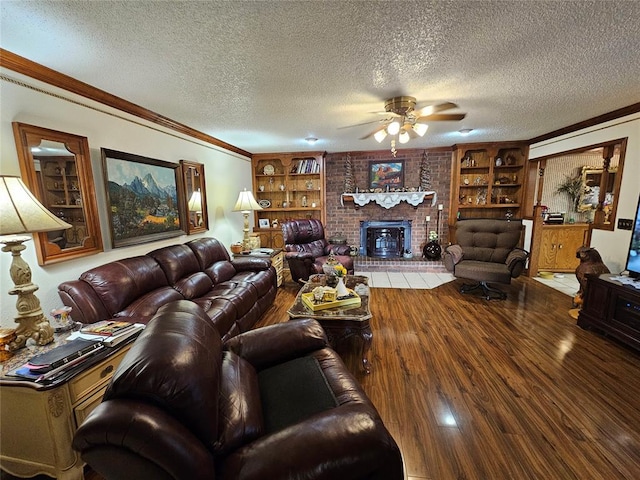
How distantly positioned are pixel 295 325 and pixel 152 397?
102cm

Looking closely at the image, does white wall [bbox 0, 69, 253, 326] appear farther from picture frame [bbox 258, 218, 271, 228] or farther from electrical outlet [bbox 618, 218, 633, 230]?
electrical outlet [bbox 618, 218, 633, 230]

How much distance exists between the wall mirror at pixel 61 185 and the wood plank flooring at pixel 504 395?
58.7 inches

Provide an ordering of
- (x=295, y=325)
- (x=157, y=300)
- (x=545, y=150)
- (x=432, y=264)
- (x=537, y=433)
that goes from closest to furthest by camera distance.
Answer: (x=537, y=433) → (x=295, y=325) → (x=157, y=300) → (x=545, y=150) → (x=432, y=264)

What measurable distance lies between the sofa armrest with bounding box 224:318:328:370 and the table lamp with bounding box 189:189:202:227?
242cm

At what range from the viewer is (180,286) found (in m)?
2.67

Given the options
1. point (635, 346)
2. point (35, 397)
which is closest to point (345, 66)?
point (35, 397)

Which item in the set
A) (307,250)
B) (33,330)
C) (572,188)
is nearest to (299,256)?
(307,250)

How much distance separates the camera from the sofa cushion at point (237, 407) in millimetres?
1002

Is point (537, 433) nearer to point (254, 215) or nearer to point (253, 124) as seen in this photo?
point (253, 124)

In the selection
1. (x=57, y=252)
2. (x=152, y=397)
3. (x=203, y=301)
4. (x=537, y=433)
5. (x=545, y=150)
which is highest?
(x=545, y=150)

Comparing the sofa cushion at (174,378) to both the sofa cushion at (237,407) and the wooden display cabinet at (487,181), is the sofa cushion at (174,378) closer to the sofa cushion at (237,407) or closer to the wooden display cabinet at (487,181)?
the sofa cushion at (237,407)

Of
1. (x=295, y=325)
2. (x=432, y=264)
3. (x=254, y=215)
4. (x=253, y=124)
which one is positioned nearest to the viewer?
(x=295, y=325)

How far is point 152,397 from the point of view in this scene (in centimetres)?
85

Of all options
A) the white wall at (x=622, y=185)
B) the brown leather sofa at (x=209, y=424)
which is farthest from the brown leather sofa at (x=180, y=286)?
the white wall at (x=622, y=185)
